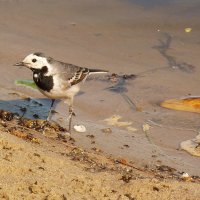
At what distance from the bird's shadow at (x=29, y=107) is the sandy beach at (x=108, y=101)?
0.05 feet

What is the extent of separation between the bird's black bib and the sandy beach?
0.54 m

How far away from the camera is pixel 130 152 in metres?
7.38

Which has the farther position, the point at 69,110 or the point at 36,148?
the point at 69,110

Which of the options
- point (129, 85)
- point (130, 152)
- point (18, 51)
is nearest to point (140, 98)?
→ point (129, 85)

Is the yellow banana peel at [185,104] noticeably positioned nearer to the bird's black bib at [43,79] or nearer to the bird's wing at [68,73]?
the bird's wing at [68,73]

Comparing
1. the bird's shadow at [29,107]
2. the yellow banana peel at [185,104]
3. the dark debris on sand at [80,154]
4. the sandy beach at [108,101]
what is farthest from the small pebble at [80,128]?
the yellow banana peel at [185,104]

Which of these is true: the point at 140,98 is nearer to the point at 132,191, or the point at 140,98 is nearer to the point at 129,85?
the point at 129,85

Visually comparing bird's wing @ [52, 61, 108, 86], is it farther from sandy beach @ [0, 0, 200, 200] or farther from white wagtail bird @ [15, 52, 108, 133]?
sandy beach @ [0, 0, 200, 200]

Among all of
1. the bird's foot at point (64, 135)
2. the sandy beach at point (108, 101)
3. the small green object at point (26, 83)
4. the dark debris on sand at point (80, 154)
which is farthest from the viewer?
the small green object at point (26, 83)

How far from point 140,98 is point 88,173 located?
3706 millimetres

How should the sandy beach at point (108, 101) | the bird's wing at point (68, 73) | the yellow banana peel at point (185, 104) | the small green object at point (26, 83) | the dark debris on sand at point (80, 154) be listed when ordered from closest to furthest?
1. the sandy beach at point (108, 101)
2. the dark debris on sand at point (80, 154)
3. the bird's wing at point (68, 73)
4. the yellow banana peel at point (185, 104)
5. the small green object at point (26, 83)

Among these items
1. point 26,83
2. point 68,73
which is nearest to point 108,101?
point 68,73

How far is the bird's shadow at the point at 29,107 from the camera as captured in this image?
27.5 feet

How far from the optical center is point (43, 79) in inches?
303
